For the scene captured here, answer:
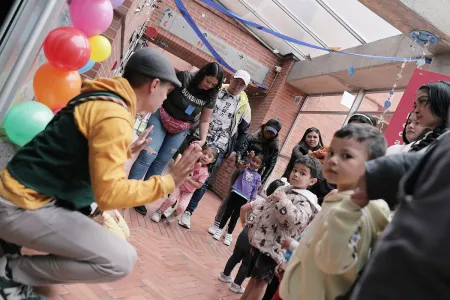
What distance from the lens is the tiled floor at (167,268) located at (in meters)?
2.00

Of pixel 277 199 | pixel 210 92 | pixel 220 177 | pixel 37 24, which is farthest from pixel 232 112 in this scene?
pixel 220 177

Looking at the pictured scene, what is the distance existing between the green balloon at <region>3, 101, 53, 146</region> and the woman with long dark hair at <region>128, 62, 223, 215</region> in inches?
57.0

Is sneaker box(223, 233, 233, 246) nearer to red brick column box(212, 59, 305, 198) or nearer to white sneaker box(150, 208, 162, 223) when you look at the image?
white sneaker box(150, 208, 162, 223)

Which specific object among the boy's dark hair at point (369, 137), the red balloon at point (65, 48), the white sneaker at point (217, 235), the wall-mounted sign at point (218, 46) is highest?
the wall-mounted sign at point (218, 46)

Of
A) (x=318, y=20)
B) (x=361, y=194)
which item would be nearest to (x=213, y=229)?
(x=361, y=194)

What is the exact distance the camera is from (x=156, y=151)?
3482 millimetres

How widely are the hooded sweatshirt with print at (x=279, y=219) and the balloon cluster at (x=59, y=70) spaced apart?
4.45ft

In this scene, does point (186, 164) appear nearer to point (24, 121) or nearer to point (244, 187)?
point (24, 121)

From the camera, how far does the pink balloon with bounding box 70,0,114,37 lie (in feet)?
7.16

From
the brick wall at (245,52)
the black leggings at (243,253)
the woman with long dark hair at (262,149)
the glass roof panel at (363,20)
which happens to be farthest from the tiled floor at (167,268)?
the brick wall at (245,52)

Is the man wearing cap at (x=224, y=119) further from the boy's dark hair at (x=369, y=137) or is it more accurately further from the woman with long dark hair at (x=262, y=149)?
the boy's dark hair at (x=369, y=137)

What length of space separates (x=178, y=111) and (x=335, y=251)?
8.75 feet

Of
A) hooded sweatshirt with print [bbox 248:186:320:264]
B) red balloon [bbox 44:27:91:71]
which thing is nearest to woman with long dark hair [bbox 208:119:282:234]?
hooded sweatshirt with print [bbox 248:186:320:264]

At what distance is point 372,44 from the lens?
5633mm
